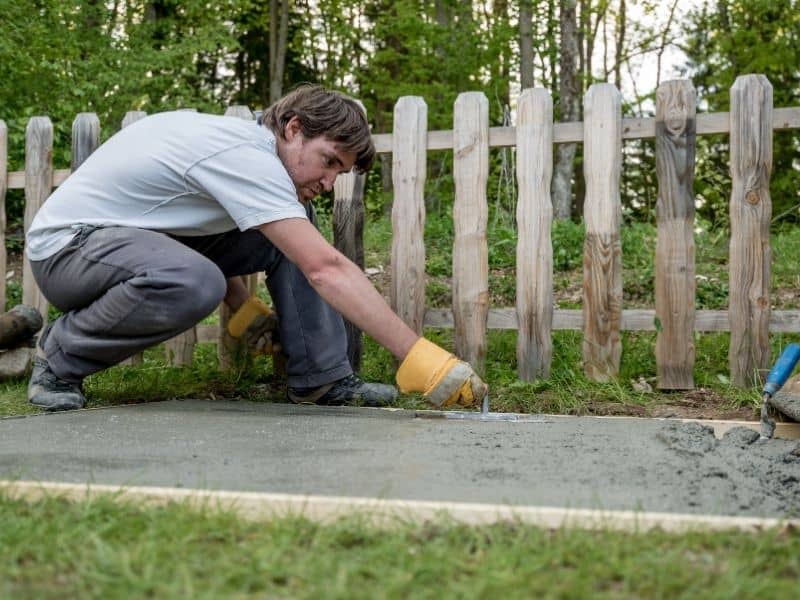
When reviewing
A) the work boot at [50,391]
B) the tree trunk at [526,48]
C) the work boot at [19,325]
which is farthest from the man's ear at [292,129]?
the tree trunk at [526,48]

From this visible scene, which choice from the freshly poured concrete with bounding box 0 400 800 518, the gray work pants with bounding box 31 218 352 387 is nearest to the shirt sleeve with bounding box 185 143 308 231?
the gray work pants with bounding box 31 218 352 387

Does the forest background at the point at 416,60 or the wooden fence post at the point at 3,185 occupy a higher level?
the forest background at the point at 416,60

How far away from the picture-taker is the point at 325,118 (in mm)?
3148

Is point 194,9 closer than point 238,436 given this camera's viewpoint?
No

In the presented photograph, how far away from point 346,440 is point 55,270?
4.91ft

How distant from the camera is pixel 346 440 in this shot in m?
2.57

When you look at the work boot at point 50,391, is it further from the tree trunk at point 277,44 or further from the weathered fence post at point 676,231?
the tree trunk at point 277,44

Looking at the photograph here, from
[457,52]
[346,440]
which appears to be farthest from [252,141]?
[457,52]

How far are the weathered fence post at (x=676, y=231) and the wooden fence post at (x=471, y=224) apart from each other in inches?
31.8

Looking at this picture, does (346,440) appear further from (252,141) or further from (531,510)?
(252,141)

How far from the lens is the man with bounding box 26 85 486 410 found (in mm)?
2922

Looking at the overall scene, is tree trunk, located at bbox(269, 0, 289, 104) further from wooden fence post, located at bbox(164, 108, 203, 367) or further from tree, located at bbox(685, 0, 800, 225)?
wooden fence post, located at bbox(164, 108, 203, 367)

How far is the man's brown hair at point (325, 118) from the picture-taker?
124 inches

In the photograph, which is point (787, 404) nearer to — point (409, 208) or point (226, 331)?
point (409, 208)
